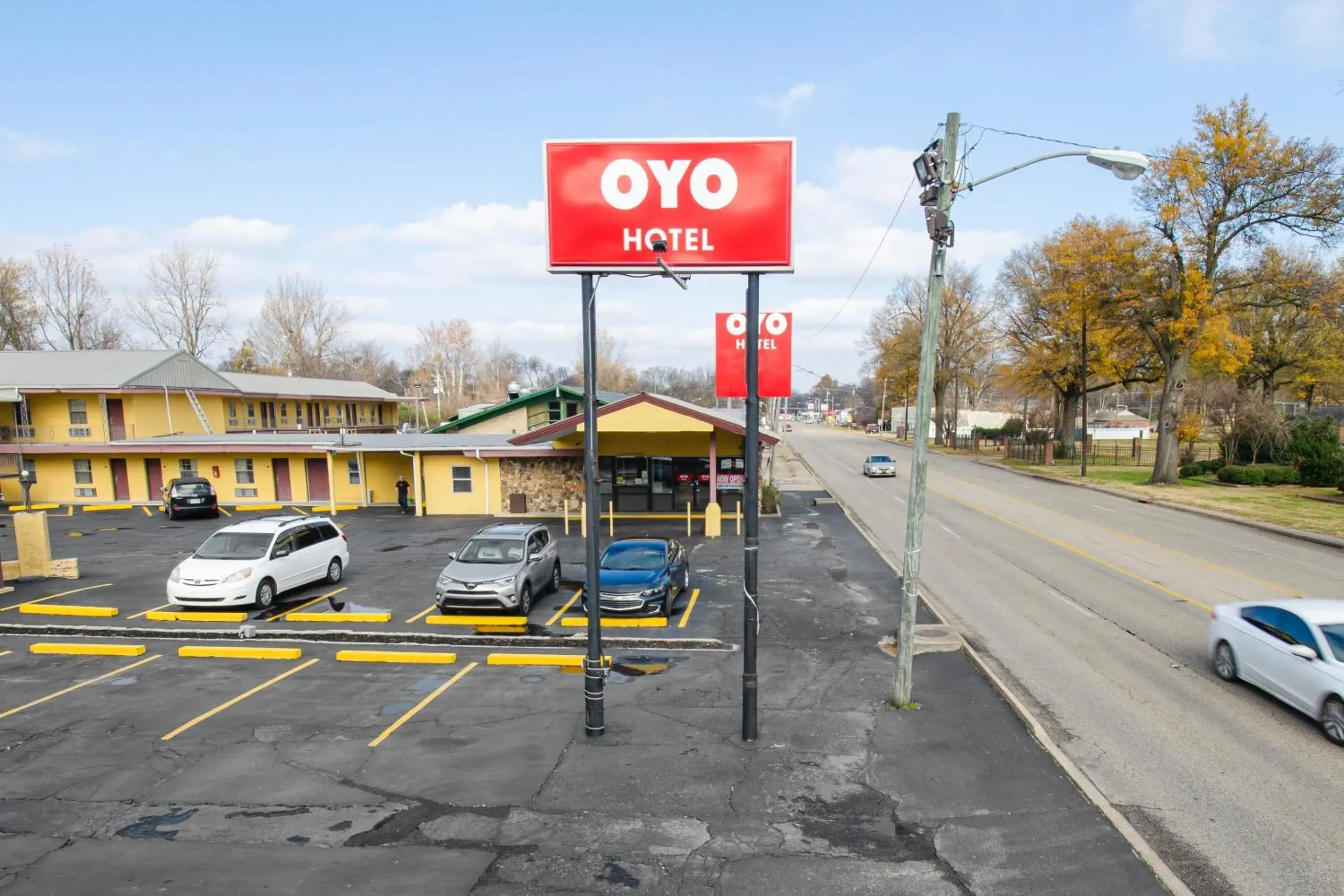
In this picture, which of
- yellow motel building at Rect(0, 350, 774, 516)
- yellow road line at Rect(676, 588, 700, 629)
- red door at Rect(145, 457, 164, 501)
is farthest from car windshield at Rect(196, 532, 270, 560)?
red door at Rect(145, 457, 164, 501)

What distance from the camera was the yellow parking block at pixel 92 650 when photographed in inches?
487

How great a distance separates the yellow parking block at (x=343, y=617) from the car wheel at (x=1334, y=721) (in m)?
14.9

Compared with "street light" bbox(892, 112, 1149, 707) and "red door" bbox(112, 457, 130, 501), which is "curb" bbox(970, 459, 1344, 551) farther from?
"red door" bbox(112, 457, 130, 501)

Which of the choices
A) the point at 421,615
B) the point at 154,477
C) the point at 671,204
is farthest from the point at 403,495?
the point at 671,204

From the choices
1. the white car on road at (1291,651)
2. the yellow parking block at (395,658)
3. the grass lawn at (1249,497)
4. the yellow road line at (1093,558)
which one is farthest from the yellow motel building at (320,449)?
the grass lawn at (1249,497)

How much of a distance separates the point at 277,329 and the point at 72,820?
78481 mm

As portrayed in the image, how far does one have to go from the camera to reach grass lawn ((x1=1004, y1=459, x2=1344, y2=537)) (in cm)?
2462

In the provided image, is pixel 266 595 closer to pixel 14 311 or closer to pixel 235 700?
pixel 235 700

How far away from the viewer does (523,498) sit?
29.9m

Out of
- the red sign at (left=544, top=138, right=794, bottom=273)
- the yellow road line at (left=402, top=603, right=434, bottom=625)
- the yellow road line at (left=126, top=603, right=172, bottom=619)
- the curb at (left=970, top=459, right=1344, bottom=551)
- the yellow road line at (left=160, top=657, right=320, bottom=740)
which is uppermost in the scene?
the red sign at (left=544, top=138, right=794, bottom=273)

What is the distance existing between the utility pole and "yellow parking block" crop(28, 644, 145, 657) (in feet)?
41.5

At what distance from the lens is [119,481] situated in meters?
35.3

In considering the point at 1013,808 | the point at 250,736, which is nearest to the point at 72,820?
the point at 250,736

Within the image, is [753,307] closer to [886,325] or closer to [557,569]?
[557,569]
